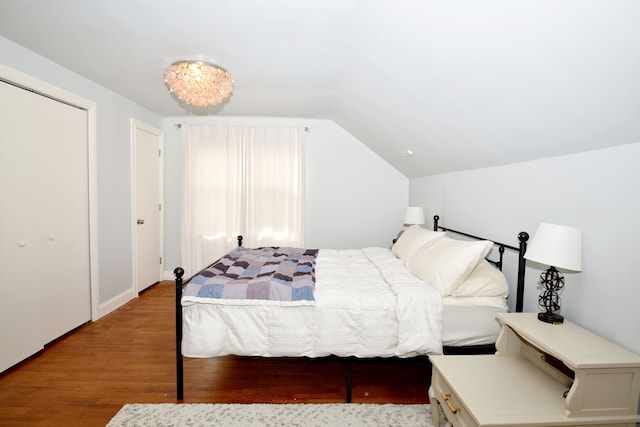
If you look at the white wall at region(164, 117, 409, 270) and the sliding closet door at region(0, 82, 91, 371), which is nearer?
the sliding closet door at region(0, 82, 91, 371)

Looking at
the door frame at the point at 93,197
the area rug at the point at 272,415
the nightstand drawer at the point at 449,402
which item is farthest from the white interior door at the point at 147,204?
the nightstand drawer at the point at 449,402

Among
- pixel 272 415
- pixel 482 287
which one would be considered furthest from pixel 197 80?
pixel 482 287

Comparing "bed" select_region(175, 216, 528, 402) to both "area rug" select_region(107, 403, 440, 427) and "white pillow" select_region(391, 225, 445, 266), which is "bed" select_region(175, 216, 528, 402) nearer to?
"area rug" select_region(107, 403, 440, 427)

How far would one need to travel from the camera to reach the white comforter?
1.86 metres

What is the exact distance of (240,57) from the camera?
2324mm

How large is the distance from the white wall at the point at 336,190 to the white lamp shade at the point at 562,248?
299 centimetres

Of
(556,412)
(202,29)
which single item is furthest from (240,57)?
(556,412)

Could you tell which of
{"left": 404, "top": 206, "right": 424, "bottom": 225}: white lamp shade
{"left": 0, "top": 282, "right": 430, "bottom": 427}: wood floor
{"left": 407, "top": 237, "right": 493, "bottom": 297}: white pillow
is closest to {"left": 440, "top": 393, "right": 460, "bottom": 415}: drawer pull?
{"left": 0, "top": 282, "right": 430, "bottom": 427}: wood floor

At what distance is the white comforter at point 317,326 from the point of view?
1.86 meters

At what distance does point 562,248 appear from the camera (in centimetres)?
144

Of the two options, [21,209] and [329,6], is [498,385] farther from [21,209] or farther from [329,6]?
[21,209]

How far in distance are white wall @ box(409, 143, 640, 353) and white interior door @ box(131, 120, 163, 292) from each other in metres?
4.01

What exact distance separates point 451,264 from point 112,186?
3.51m

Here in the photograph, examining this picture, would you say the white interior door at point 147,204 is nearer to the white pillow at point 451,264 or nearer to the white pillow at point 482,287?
the white pillow at point 451,264
